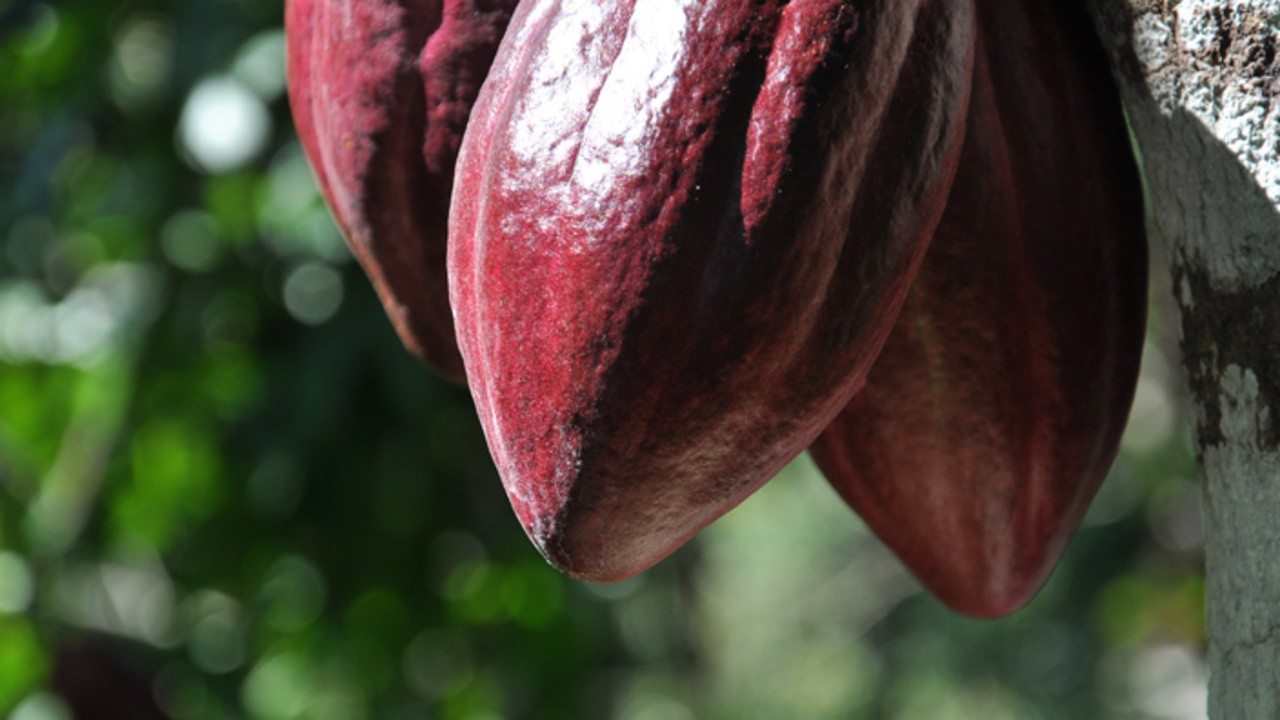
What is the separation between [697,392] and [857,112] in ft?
0.37

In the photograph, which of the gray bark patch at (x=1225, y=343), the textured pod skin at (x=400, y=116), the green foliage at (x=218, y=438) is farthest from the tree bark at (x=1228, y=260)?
the green foliage at (x=218, y=438)

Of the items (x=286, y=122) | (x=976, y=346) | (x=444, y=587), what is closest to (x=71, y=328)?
(x=286, y=122)

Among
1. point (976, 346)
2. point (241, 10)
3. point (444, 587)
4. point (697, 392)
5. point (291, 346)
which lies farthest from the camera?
point (444, 587)

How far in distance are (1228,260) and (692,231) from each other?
0.70ft

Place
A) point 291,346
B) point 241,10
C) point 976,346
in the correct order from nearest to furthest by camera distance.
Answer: point 976,346 → point 241,10 → point 291,346

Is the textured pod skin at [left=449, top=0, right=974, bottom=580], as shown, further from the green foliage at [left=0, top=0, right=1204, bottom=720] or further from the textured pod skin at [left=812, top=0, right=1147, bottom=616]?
the green foliage at [left=0, top=0, right=1204, bottom=720]

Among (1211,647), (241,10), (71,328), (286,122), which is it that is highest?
(1211,647)

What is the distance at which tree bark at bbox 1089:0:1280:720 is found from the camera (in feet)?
1.69

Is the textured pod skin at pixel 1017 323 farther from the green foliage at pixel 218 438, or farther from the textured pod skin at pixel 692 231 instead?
the green foliage at pixel 218 438

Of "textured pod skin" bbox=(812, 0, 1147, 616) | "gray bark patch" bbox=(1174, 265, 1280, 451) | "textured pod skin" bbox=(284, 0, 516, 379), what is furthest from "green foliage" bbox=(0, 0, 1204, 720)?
"gray bark patch" bbox=(1174, 265, 1280, 451)

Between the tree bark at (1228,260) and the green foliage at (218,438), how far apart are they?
1215mm

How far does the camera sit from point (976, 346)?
61 cm

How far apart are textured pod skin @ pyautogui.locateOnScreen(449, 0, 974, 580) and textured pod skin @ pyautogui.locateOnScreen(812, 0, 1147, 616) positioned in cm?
8

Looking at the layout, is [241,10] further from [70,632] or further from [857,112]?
[857,112]
